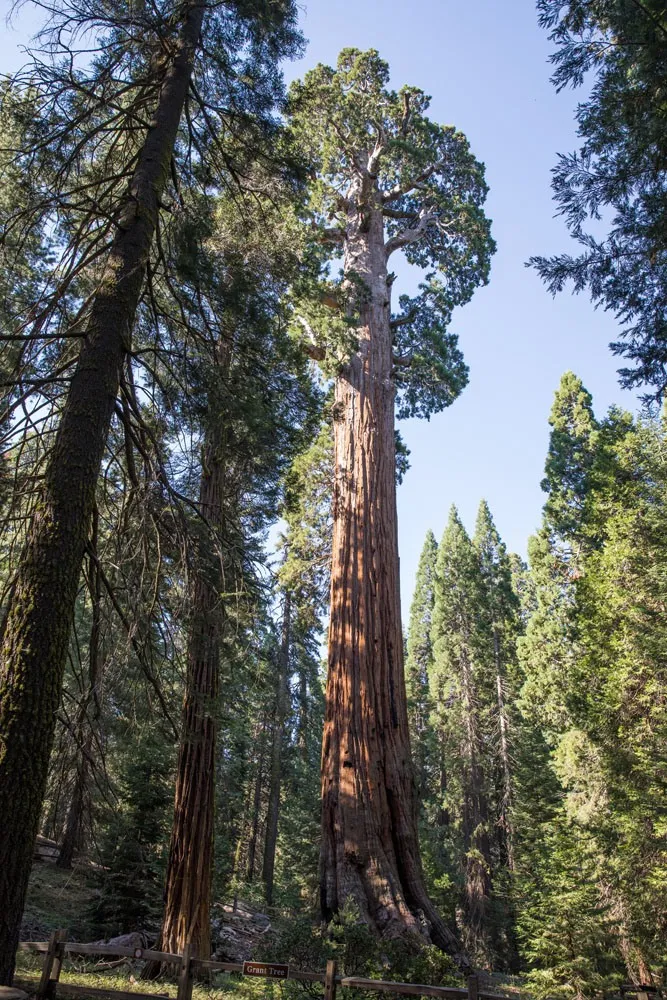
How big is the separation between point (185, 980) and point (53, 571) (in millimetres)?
3775

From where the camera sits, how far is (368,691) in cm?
668

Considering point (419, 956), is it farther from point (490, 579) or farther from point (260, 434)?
point (490, 579)

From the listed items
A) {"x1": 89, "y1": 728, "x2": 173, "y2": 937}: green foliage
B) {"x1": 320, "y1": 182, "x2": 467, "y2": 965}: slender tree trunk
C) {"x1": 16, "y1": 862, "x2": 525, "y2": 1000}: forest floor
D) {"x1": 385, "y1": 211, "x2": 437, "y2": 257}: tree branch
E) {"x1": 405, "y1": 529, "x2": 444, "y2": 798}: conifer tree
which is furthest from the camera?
{"x1": 405, "y1": 529, "x2": 444, "y2": 798}: conifer tree

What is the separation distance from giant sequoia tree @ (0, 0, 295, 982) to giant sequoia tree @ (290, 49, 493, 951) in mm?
980

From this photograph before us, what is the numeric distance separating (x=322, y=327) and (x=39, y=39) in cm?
453

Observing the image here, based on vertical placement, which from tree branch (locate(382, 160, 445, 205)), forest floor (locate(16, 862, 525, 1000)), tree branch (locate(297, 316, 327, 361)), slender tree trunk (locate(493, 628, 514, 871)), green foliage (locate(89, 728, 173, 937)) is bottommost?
forest floor (locate(16, 862, 525, 1000))

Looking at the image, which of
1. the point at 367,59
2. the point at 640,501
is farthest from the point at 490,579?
the point at 367,59

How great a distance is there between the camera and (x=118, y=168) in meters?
6.98

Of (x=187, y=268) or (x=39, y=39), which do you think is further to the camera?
(x=187, y=268)

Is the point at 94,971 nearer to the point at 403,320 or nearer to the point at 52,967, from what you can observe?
Result: the point at 52,967

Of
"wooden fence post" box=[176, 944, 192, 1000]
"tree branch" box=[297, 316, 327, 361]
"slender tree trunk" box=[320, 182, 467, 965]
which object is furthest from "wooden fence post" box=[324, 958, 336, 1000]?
"tree branch" box=[297, 316, 327, 361]

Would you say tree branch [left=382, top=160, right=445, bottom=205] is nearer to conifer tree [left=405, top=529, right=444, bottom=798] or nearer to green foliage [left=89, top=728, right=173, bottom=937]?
green foliage [left=89, top=728, right=173, bottom=937]

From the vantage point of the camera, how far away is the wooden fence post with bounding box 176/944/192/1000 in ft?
16.6

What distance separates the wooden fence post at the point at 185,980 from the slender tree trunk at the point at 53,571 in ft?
8.09
